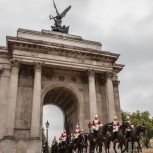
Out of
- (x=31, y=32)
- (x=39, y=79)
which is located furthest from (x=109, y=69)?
(x=31, y=32)

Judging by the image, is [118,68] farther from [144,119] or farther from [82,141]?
[144,119]

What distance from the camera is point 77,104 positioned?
104 ft

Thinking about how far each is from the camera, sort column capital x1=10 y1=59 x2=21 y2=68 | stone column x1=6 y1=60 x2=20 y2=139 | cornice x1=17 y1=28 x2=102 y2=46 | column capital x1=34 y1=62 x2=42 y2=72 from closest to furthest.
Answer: stone column x1=6 y1=60 x2=20 y2=139
column capital x1=10 y1=59 x2=21 y2=68
column capital x1=34 y1=62 x2=42 y2=72
cornice x1=17 y1=28 x2=102 y2=46

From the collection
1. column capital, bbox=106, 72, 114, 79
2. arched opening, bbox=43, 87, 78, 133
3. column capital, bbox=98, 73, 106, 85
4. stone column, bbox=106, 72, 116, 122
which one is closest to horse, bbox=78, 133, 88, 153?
stone column, bbox=106, 72, 116, 122

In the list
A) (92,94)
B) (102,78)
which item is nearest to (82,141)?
(92,94)

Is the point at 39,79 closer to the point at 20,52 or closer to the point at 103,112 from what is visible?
the point at 20,52

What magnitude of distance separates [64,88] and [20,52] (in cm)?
750

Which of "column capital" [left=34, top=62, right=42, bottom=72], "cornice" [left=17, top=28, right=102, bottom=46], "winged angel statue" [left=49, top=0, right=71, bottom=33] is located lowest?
"column capital" [left=34, top=62, right=42, bottom=72]

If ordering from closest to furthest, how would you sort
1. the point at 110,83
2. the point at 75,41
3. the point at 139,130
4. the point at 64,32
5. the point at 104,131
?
the point at 139,130 → the point at 104,131 → the point at 110,83 → the point at 75,41 → the point at 64,32

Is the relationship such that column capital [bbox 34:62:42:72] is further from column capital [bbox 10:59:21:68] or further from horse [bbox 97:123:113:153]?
horse [bbox 97:123:113:153]

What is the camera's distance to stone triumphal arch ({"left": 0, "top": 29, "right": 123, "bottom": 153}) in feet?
85.7

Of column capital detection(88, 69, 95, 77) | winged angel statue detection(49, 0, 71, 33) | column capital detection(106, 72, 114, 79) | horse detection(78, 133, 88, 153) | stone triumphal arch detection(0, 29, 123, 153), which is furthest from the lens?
winged angel statue detection(49, 0, 71, 33)

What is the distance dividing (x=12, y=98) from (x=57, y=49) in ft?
27.5

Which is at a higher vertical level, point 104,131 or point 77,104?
point 77,104
